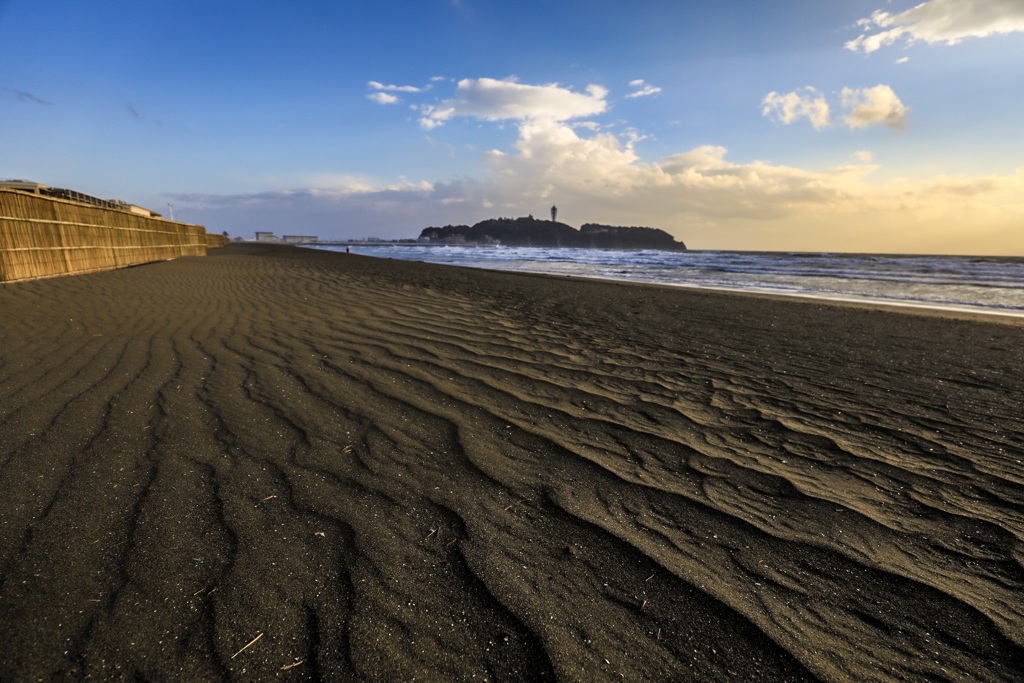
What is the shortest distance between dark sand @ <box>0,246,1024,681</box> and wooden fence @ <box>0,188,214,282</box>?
5.05m

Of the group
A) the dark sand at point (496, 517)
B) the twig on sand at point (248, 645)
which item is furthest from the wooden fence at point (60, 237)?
the twig on sand at point (248, 645)

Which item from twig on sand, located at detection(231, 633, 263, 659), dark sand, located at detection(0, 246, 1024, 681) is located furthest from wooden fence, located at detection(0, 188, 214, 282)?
twig on sand, located at detection(231, 633, 263, 659)

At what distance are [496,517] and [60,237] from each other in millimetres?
11541

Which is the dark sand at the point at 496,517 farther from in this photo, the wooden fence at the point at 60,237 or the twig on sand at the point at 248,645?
the wooden fence at the point at 60,237

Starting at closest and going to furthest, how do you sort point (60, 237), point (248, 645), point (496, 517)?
point (248, 645), point (496, 517), point (60, 237)

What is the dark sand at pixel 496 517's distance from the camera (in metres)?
1.32

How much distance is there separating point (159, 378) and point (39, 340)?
1.89 m

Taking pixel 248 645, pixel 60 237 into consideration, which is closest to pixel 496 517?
pixel 248 645

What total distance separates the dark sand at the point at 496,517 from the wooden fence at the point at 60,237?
505cm

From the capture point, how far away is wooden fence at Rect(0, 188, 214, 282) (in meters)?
7.47

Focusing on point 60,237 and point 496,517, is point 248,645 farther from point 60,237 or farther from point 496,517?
point 60,237

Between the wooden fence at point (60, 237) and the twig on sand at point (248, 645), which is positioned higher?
the wooden fence at point (60, 237)

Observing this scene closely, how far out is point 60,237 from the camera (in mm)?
8859

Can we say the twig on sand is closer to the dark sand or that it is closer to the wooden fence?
the dark sand
